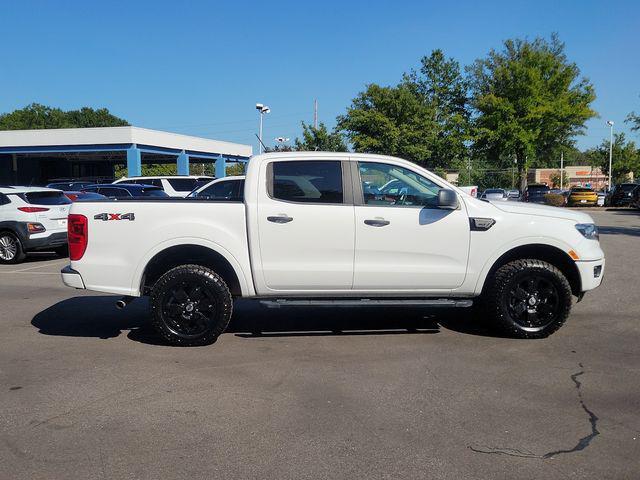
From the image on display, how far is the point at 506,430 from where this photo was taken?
13.3 feet

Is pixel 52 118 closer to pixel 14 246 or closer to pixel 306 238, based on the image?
pixel 14 246

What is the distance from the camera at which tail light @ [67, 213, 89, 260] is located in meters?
6.03

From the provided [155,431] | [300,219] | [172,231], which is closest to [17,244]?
[172,231]

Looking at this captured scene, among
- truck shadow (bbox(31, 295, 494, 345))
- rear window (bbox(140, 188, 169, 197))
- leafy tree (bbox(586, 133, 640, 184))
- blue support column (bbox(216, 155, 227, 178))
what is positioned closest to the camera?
truck shadow (bbox(31, 295, 494, 345))

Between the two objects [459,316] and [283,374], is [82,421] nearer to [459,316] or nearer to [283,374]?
[283,374]

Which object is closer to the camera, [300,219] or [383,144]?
[300,219]

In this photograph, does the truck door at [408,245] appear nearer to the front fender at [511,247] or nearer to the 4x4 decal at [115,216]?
the front fender at [511,247]

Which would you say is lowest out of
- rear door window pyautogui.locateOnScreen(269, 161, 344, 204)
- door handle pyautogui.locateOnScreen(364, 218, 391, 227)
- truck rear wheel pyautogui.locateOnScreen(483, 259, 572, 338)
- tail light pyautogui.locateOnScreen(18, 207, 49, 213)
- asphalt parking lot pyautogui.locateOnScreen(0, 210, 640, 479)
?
asphalt parking lot pyautogui.locateOnScreen(0, 210, 640, 479)

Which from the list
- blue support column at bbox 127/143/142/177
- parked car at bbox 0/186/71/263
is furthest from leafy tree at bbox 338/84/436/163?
parked car at bbox 0/186/71/263

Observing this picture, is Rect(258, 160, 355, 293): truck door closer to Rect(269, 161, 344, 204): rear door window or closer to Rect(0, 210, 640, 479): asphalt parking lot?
Rect(269, 161, 344, 204): rear door window

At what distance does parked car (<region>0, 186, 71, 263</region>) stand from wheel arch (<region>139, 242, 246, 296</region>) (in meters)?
7.81

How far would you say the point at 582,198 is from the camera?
121 feet

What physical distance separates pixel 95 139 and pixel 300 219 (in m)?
35.0

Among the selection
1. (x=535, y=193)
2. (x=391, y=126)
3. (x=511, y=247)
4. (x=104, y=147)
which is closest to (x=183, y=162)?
(x=104, y=147)
